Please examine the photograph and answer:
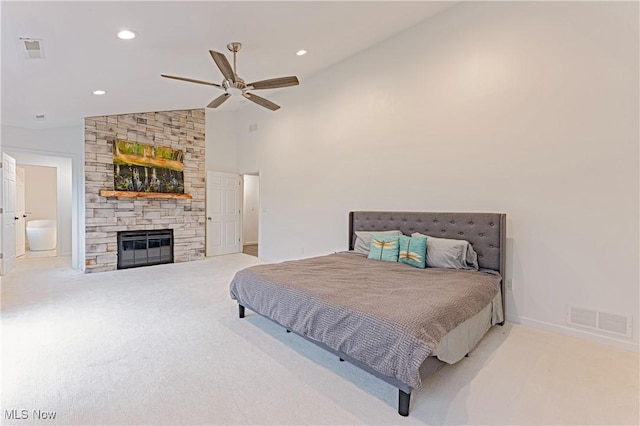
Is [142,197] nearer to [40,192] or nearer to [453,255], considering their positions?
[40,192]

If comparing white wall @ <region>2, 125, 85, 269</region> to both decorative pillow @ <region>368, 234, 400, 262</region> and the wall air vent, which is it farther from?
the wall air vent

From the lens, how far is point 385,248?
385 centimetres

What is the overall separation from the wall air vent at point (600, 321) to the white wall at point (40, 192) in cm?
1081

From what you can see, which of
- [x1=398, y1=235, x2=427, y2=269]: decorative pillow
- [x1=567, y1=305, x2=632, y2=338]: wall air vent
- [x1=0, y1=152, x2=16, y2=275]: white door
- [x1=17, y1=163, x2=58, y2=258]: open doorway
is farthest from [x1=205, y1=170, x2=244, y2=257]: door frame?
[x1=567, y1=305, x2=632, y2=338]: wall air vent

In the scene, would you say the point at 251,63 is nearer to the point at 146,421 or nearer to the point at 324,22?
the point at 324,22

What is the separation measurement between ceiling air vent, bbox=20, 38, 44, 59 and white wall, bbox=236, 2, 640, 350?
382 centimetres

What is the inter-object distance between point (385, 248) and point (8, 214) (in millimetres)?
6560

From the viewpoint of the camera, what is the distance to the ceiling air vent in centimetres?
262

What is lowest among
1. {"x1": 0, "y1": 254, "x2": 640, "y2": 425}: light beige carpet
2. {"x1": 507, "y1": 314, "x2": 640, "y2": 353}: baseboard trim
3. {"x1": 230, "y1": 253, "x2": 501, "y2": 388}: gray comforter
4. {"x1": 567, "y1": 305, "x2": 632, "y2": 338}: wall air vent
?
{"x1": 0, "y1": 254, "x2": 640, "y2": 425}: light beige carpet

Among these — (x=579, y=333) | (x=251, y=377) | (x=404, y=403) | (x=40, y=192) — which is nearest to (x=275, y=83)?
(x=251, y=377)

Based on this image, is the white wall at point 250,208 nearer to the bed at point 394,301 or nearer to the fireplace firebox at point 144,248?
the fireplace firebox at point 144,248

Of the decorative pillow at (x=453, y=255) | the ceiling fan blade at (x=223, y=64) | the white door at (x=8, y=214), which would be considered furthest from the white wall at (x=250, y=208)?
the decorative pillow at (x=453, y=255)

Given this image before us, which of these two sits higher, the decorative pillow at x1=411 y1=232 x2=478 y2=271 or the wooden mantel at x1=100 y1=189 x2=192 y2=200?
the wooden mantel at x1=100 y1=189 x2=192 y2=200

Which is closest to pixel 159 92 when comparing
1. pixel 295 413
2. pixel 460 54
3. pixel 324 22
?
pixel 324 22
